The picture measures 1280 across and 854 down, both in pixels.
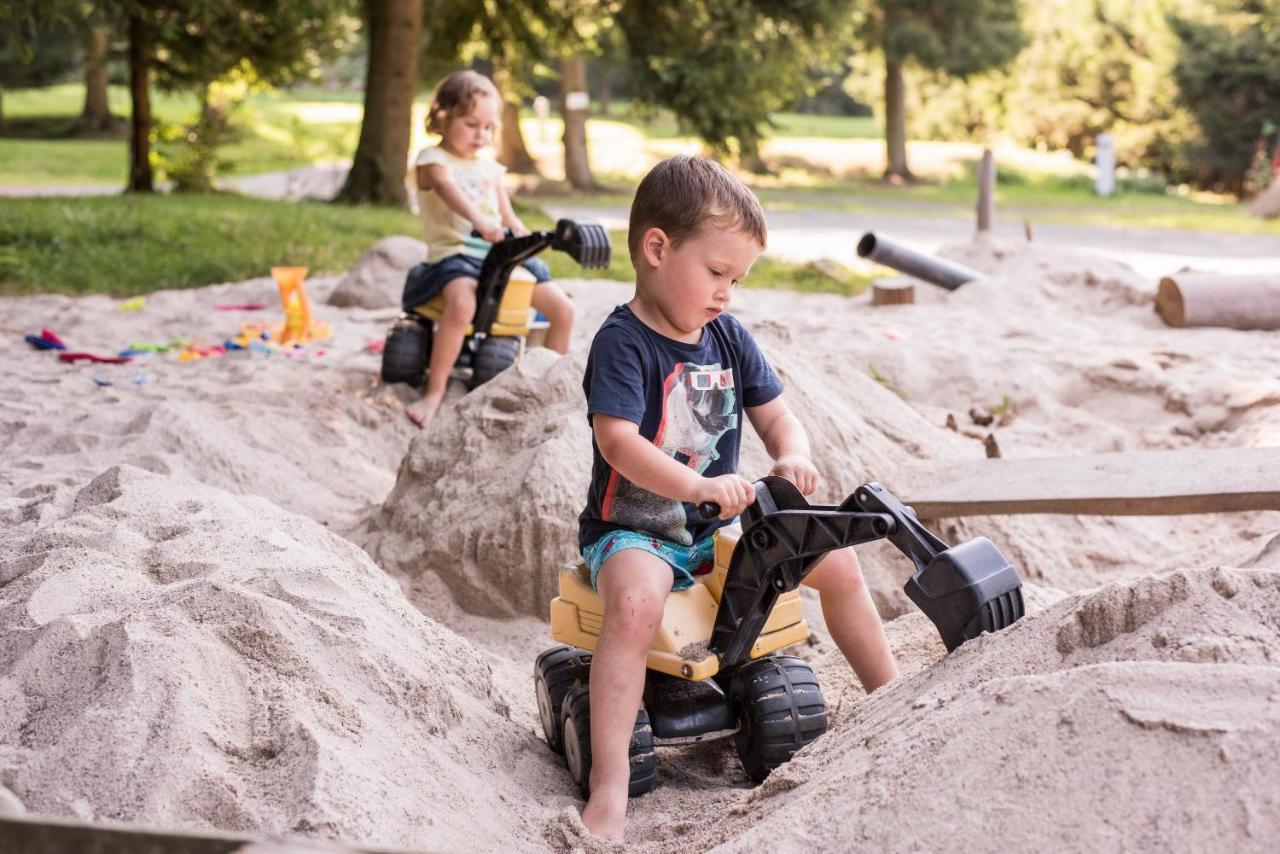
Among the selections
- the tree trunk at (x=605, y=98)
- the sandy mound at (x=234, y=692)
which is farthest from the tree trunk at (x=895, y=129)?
the sandy mound at (x=234, y=692)

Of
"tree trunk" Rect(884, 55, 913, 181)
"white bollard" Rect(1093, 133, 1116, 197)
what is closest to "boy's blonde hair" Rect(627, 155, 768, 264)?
"white bollard" Rect(1093, 133, 1116, 197)

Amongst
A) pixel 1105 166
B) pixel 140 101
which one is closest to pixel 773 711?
pixel 140 101

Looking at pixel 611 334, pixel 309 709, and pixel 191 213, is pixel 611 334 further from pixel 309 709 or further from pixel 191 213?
pixel 191 213

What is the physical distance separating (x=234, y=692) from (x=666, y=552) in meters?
0.87

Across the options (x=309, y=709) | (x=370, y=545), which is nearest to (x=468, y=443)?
(x=370, y=545)

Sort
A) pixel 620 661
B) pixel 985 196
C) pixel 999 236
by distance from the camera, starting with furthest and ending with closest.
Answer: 1. pixel 999 236
2. pixel 985 196
3. pixel 620 661

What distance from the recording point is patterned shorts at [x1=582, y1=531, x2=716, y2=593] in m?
2.62

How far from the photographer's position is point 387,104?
13.4 meters

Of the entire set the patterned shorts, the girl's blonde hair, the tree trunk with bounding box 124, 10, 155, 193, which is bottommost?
the patterned shorts

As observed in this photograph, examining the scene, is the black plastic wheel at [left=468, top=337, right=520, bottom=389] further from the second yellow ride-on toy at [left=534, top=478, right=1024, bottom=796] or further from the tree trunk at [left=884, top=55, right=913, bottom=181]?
the tree trunk at [left=884, top=55, right=913, bottom=181]

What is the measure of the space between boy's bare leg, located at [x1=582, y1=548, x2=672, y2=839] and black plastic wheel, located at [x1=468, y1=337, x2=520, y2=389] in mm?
3288

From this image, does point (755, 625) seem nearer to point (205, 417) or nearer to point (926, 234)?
point (205, 417)

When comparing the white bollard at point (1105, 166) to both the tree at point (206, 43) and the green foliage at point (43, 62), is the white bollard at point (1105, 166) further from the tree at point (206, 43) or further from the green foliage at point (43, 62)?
the green foliage at point (43, 62)

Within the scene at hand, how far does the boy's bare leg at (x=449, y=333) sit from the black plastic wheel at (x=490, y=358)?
13cm
